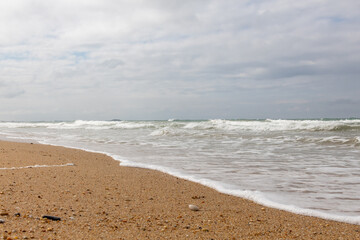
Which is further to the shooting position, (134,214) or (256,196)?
(256,196)

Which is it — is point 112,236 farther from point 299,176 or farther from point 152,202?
point 299,176

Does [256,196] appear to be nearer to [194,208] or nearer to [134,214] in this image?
[194,208]

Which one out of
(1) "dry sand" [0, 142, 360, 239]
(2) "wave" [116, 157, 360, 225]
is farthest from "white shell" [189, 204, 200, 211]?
(2) "wave" [116, 157, 360, 225]

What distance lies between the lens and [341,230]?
2.91 meters

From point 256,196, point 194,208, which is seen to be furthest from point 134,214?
point 256,196

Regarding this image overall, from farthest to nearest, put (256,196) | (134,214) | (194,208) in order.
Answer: (256,196) < (194,208) < (134,214)

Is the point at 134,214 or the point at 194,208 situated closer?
the point at 134,214

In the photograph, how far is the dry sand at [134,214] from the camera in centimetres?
253

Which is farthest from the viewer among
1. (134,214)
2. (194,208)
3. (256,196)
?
(256,196)

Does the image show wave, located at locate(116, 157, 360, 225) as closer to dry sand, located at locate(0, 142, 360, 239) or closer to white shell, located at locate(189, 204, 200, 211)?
dry sand, located at locate(0, 142, 360, 239)

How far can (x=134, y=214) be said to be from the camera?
307 centimetres

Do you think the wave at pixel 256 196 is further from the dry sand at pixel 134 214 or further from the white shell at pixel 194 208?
the white shell at pixel 194 208

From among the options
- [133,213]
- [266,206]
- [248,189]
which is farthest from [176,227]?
[248,189]

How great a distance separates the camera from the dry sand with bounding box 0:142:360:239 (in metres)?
2.53
